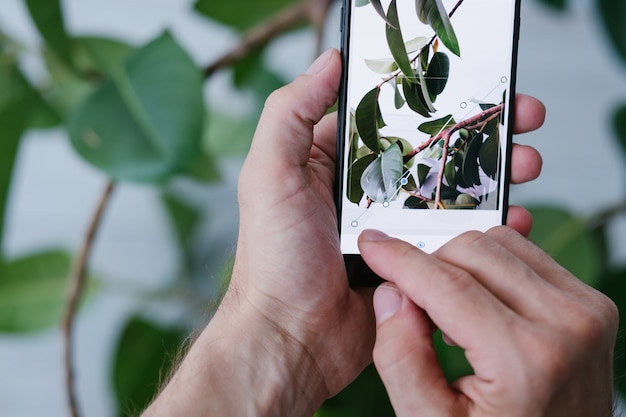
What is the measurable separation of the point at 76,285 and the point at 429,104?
1.09 ft

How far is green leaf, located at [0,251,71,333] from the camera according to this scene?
64cm

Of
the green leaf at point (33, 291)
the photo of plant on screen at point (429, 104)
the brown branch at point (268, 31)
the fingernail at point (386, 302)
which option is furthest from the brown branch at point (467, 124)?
the green leaf at point (33, 291)

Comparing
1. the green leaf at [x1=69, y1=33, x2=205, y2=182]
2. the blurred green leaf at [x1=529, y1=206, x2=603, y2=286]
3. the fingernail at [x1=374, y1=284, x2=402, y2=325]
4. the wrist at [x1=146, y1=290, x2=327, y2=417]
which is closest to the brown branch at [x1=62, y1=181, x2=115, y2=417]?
the green leaf at [x1=69, y1=33, x2=205, y2=182]

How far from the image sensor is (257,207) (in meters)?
0.40

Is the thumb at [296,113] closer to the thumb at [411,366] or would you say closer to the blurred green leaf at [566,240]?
the thumb at [411,366]

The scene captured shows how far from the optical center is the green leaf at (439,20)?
16.0 inches

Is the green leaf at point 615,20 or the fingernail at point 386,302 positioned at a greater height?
the green leaf at point 615,20

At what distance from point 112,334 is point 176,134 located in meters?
0.59

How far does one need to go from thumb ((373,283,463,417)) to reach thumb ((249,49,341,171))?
116 mm

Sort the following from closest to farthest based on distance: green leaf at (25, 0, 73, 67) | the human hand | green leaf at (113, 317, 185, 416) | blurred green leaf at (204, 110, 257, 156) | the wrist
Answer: the human hand < the wrist < green leaf at (25, 0, 73, 67) < green leaf at (113, 317, 185, 416) < blurred green leaf at (204, 110, 257, 156)

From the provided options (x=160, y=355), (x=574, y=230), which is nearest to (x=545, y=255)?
(x=574, y=230)

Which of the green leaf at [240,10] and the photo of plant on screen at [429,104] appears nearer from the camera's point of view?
the photo of plant on screen at [429,104]

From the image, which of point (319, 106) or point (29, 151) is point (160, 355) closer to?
point (319, 106)

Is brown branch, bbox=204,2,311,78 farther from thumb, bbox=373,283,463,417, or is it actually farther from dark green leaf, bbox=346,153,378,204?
thumb, bbox=373,283,463,417
